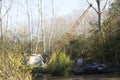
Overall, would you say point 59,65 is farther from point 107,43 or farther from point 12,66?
point 12,66

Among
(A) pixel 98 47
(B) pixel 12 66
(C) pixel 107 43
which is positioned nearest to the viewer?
(B) pixel 12 66

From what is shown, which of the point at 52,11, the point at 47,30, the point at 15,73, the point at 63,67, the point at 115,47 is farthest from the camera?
the point at 47,30

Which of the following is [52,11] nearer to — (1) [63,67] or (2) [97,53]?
(2) [97,53]

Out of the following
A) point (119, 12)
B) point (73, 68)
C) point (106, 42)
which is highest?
point (119, 12)

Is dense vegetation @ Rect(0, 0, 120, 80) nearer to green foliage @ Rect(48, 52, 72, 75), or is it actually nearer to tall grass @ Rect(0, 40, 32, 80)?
green foliage @ Rect(48, 52, 72, 75)

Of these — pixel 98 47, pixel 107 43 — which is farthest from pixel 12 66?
pixel 98 47

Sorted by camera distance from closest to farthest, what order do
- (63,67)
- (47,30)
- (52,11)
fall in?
1. (63,67)
2. (52,11)
3. (47,30)

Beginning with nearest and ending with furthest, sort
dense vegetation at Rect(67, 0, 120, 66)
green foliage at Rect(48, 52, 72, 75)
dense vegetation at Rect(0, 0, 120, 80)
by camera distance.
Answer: green foliage at Rect(48, 52, 72, 75), dense vegetation at Rect(0, 0, 120, 80), dense vegetation at Rect(67, 0, 120, 66)

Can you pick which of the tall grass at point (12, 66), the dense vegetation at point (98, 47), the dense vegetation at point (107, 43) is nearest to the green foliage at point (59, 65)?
the dense vegetation at point (98, 47)

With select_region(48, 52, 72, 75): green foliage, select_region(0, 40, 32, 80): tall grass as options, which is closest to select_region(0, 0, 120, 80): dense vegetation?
select_region(48, 52, 72, 75): green foliage

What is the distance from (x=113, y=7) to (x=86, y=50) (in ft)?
17.7

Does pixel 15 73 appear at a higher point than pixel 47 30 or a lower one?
lower

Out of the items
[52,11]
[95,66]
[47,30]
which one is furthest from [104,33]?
[47,30]

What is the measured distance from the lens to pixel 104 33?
3500 centimetres
